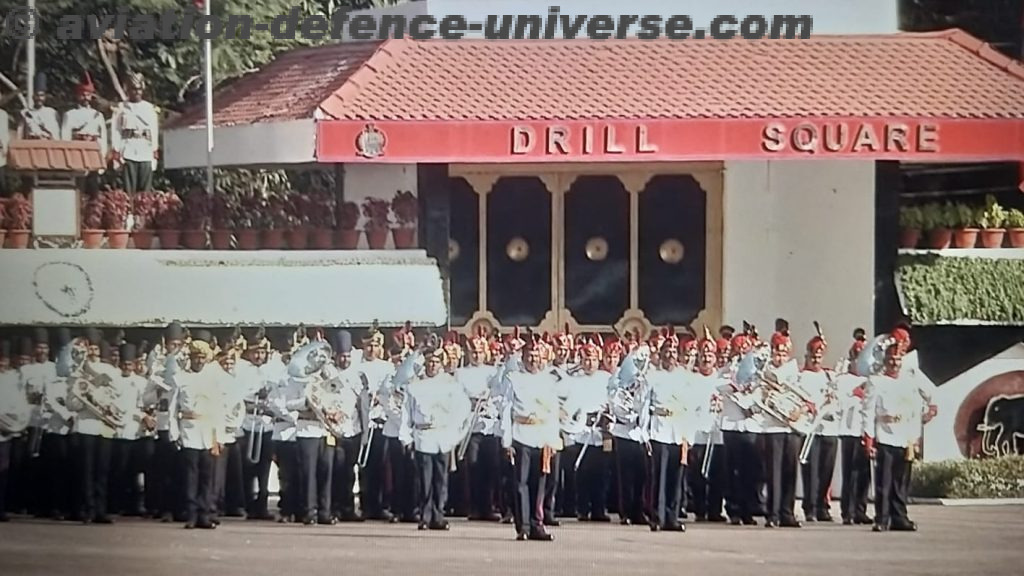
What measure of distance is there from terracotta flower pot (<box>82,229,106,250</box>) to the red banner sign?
0.59m

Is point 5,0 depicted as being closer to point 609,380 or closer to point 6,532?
point 6,532

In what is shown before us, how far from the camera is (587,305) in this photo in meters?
3.51

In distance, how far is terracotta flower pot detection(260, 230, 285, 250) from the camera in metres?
3.51

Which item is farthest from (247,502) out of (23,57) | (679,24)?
(679,24)

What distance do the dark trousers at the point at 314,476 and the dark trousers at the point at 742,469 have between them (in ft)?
3.20

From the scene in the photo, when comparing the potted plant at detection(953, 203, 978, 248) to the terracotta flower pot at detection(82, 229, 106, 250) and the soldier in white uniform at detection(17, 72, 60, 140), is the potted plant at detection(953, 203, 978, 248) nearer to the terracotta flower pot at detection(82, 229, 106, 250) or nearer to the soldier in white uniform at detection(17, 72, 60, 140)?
the terracotta flower pot at detection(82, 229, 106, 250)

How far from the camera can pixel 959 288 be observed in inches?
139

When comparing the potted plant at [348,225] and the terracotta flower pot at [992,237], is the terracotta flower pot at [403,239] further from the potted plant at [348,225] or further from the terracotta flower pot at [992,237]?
the terracotta flower pot at [992,237]

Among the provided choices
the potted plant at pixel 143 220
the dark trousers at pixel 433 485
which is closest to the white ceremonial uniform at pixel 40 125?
the potted plant at pixel 143 220

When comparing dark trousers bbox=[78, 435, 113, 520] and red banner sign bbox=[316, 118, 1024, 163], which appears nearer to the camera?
red banner sign bbox=[316, 118, 1024, 163]

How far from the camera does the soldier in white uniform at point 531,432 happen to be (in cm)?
350

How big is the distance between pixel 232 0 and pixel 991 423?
2132mm

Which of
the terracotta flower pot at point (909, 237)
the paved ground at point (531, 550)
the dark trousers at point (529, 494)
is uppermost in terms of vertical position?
the terracotta flower pot at point (909, 237)

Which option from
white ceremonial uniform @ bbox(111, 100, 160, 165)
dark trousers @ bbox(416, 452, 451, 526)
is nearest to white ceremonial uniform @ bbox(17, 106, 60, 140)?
white ceremonial uniform @ bbox(111, 100, 160, 165)
